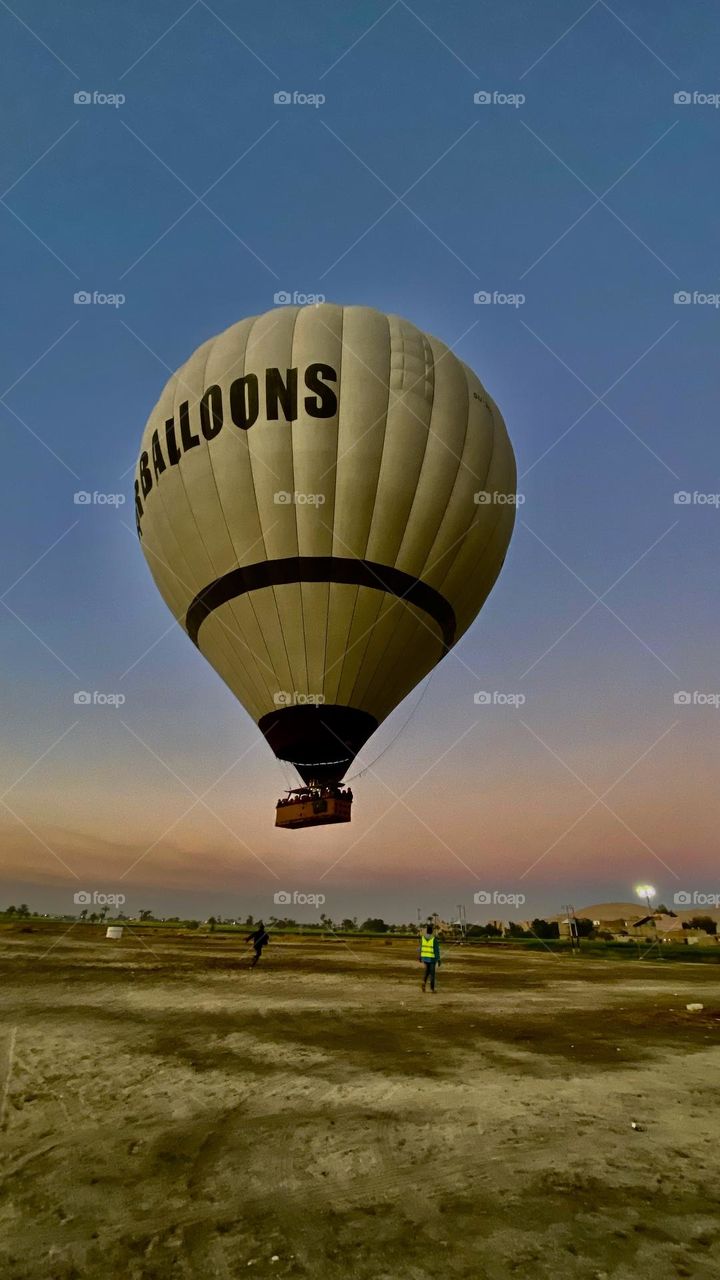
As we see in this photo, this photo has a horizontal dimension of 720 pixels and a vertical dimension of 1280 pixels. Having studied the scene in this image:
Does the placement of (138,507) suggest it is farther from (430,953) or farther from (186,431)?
(430,953)

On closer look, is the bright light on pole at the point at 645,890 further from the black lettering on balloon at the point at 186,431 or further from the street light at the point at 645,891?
the black lettering on balloon at the point at 186,431

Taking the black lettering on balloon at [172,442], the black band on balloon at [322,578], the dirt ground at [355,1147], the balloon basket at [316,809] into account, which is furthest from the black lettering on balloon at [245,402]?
the dirt ground at [355,1147]

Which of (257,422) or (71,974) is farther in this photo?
(257,422)

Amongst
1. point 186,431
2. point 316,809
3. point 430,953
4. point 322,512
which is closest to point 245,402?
point 186,431

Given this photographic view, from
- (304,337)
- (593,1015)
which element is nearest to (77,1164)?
(593,1015)

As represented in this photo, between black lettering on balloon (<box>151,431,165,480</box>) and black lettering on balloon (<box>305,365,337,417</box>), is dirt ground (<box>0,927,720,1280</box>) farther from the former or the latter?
black lettering on balloon (<box>151,431,165,480</box>)

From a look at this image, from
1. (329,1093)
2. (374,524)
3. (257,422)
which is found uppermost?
(257,422)

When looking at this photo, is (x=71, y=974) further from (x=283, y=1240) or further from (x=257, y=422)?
(x=257, y=422)

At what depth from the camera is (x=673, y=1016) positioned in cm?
1019

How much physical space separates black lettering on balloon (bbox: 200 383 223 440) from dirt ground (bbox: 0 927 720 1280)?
15768 millimetres

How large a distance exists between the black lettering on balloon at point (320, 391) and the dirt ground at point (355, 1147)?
1565 cm

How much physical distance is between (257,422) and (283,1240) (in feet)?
60.8

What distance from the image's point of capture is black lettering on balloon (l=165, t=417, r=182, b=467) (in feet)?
67.2

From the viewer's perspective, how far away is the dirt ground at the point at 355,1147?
313 cm
